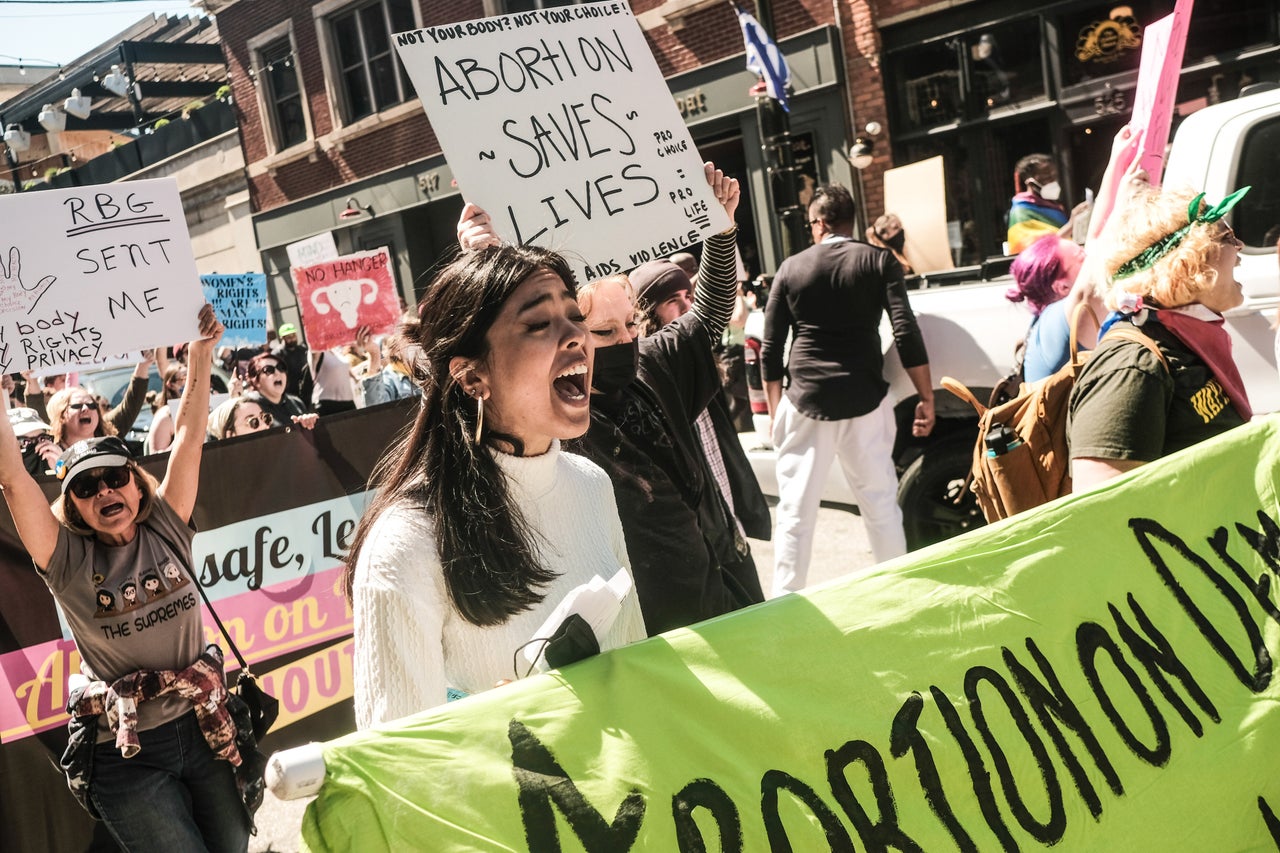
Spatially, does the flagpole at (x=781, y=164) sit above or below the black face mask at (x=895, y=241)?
above

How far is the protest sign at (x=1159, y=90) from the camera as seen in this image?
3.49 metres

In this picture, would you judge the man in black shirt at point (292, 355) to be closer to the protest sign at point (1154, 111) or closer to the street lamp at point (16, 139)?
the protest sign at point (1154, 111)

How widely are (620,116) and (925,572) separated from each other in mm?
1761

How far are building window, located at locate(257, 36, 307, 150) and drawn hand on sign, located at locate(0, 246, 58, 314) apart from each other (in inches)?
702

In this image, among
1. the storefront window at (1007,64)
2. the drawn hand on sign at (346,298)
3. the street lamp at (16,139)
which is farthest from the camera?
the street lamp at (16,139)

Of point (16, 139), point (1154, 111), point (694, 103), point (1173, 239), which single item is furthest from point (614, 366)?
point (16, 139)

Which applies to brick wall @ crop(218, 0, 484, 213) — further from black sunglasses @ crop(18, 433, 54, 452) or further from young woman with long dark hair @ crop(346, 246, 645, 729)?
young woman with long dark hair @ crop(346, 246, 645, 729)

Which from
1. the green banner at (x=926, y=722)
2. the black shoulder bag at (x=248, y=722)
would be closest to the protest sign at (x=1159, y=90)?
the green banner at (x=926, y=722)

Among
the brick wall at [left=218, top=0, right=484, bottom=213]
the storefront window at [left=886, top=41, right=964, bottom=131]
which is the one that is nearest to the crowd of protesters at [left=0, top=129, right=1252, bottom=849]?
A: the storefront window at [left=886, top=41, right=964, bottom=131]

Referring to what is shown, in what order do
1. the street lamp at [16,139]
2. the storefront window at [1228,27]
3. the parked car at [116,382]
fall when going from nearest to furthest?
the storefront window at [1228,27], the parked car at [116,382], the street lamp at [16,139]

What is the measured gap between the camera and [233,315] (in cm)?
949

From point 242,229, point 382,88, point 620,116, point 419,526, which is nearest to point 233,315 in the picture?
point 620,116

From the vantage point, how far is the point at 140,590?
3156mm

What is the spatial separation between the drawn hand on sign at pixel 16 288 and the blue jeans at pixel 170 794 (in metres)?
1.63
